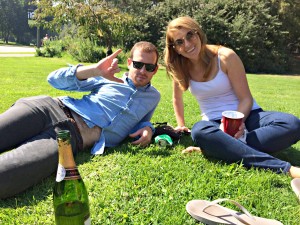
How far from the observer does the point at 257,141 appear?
3273 mm

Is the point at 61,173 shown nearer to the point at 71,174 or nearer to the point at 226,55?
the point at 71,174

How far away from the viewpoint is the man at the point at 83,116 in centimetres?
274

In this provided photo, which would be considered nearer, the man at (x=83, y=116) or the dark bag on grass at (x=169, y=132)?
the man at (x=83, y=116)

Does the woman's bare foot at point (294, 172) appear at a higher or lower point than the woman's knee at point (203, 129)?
lower

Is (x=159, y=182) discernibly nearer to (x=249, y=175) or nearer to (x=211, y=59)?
(x=249, y=175)

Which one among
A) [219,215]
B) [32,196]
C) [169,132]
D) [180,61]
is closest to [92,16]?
[180,61]

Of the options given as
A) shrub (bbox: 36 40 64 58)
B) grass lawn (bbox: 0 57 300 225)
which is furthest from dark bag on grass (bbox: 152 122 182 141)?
shrub (bbox: 36 40 64 58)

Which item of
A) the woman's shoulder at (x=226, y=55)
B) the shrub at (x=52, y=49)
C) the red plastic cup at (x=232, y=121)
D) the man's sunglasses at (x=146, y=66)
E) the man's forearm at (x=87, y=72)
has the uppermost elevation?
the woman's shoulder at (x=226, y=55)

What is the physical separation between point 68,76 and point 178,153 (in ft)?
5.03

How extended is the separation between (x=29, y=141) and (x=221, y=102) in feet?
7.32

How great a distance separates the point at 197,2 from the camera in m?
24.9

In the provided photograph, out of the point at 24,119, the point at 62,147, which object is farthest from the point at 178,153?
the point at 62,147

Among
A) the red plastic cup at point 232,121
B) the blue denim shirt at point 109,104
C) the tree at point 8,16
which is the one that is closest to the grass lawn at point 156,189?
the blue denim shirt at point 109,104

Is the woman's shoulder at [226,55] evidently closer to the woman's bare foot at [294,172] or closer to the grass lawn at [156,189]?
the grass lawn at [156,189]
